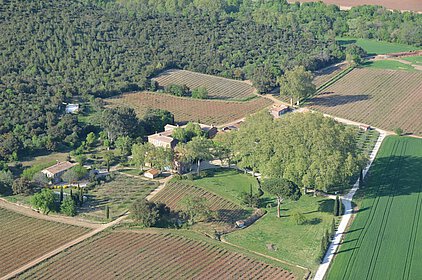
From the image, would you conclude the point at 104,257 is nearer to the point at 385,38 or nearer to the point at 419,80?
the point at 419,80

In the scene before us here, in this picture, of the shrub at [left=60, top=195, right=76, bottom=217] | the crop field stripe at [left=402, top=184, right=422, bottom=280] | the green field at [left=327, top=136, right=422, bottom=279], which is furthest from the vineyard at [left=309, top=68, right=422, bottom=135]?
the shrub at [left=60, top=195, right=76, bottom=217]

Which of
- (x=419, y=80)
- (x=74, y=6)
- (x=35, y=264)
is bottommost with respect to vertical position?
(x=35, y=264)

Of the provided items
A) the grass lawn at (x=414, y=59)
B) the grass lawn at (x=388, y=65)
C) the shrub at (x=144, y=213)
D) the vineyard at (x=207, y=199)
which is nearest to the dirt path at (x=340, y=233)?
the vineyard at (x=207, y=199)

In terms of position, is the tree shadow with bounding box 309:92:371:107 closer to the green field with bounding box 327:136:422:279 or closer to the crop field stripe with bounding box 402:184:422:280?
the green field with bounding box 327:136:422:279

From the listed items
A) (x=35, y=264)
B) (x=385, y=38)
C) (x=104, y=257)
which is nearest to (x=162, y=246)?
(x=104, y=257)

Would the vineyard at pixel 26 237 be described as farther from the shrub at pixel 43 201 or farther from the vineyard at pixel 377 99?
the vineyard at pixel 377 99

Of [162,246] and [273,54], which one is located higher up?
[273,54]

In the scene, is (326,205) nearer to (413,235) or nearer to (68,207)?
(413,235)
